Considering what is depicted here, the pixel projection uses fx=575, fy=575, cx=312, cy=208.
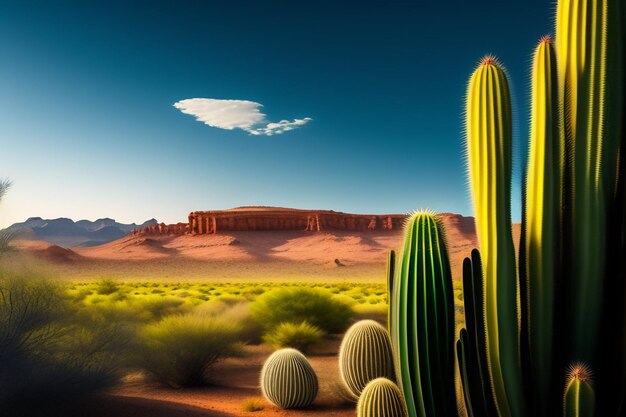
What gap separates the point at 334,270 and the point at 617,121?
275ft

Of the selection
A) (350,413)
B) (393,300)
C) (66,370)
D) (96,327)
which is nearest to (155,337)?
(96,327)

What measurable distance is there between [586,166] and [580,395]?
2219 millimetres

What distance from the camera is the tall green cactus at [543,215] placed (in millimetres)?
5766

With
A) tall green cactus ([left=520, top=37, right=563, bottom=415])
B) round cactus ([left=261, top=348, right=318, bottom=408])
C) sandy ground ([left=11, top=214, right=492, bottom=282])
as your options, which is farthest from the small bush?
sandy ground ([left=11, top=214, right=492, bottom=282])

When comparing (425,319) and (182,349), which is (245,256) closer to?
(182,349)

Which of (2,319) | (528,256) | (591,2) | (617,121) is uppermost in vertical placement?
(591,2)

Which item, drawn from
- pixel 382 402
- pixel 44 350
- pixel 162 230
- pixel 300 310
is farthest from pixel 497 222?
pixel 162 230

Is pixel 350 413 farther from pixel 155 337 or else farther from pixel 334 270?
pixel 334 270

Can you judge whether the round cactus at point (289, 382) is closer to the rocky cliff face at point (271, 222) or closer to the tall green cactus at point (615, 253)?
the tall green cactus at point (615, 253)

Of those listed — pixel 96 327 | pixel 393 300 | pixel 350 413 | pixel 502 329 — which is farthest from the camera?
pixel 96 327

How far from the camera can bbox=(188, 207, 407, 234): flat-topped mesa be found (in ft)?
391

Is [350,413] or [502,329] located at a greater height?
[502,329]

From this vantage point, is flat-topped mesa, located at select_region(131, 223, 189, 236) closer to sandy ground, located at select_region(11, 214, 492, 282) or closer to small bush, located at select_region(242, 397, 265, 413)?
sandy ground, located at select_region(11, 214, 492, 282)

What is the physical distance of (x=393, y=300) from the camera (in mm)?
6508
